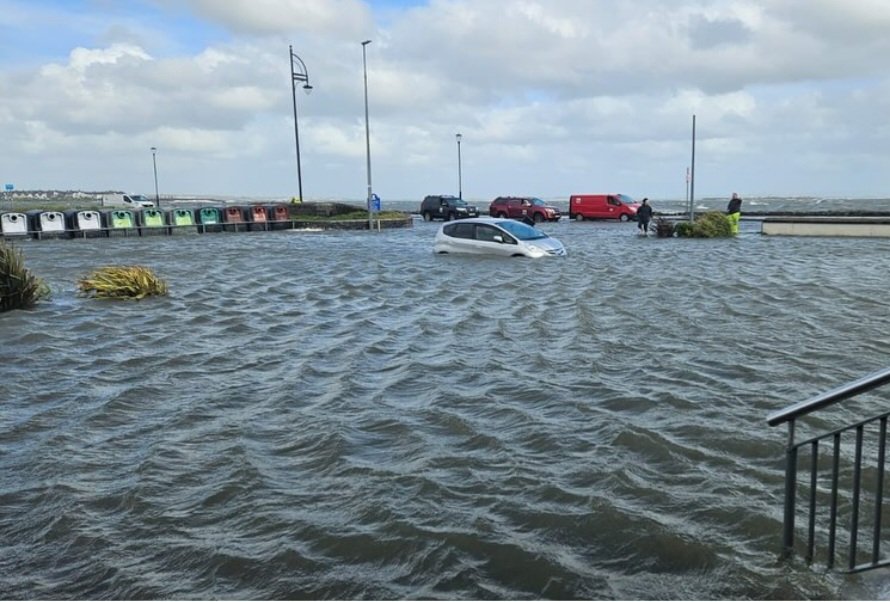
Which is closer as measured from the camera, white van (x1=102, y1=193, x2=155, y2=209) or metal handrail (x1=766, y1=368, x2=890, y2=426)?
metal handrail (x1=766, y1=368, x2=890, y2=426)

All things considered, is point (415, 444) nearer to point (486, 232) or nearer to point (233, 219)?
point (486, 232)

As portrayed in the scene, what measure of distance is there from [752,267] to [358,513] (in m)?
17.6

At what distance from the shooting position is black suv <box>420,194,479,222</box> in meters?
51.2

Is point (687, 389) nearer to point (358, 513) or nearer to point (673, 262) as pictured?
point (358, 513)

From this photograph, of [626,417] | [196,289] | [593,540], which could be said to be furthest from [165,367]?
[196,289]

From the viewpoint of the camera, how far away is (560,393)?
7.95 meters

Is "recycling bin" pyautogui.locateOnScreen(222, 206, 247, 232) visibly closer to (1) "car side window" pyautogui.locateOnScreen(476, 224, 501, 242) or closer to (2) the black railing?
(1) "car side window" pyautogui.locateOnScreen(476, 224, 501, 242)

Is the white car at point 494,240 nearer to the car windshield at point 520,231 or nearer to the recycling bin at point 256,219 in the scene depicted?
the car windshield at point 520,231

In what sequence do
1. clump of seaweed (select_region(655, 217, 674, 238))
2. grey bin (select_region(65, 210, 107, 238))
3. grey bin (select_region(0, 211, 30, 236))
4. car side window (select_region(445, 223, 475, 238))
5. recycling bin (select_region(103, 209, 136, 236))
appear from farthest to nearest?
recycling bin (select_region(103, 209, 136, 236)) → grey bin (select_region(65, 210, 107, 238)) → grey bin (select_region(0, 211, 30, 236)) → clump of seaweed (select_region(655, 217, 674, 238)) → car side window (select_region(445, 223, 475, 238))

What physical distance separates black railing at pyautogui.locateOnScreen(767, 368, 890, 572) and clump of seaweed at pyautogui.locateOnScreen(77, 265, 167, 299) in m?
13.0

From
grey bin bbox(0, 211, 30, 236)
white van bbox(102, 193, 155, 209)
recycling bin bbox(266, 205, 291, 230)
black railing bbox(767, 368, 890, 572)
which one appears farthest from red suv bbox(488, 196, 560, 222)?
black railing bbox(767, 368, 890, 572)

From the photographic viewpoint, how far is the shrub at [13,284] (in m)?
13.4

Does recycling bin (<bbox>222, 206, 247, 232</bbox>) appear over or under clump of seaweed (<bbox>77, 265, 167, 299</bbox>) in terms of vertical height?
over

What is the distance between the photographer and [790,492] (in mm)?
3883
